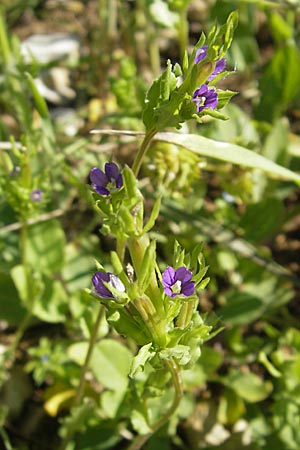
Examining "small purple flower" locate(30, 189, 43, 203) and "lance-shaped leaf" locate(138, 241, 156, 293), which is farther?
"small purple flower" locate(30, 189, 43, 203)

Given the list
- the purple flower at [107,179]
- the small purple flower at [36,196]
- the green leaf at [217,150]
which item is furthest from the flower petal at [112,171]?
the small purple flower at [36,196]

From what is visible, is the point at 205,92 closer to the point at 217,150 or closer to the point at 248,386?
the point at 217,150

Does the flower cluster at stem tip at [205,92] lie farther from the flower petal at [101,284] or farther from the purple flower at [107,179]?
the flower petal at [101,284]

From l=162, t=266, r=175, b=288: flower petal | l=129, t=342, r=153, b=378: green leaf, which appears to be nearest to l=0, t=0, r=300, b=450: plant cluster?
l=129, t=342, r=153, b=378: green leaf

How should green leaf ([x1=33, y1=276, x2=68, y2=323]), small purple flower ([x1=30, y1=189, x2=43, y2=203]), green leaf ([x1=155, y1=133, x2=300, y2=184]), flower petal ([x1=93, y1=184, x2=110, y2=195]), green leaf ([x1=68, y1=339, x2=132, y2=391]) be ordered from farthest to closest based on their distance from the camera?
green leaf ([x1=33, y1=276, x2=68, y2=323]) < green leaf ([x1=68, y1=339, x2=132, y2=391]) < small purple flower ([x1=30, y1=189, x2=43, y2=203]) < green leaf ([x1=155, y1=133, x2=300, y2=184]) < flower petal ([x1=93, y1=184, x2=110, y2=195])

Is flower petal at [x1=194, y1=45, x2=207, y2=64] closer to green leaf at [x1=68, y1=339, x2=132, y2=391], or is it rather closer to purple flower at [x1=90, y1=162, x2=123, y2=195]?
purple flower at [x1=90, y1=162, x2=123, y2=195]

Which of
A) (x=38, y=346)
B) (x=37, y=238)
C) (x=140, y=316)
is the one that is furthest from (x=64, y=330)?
(x=140, y=316)
